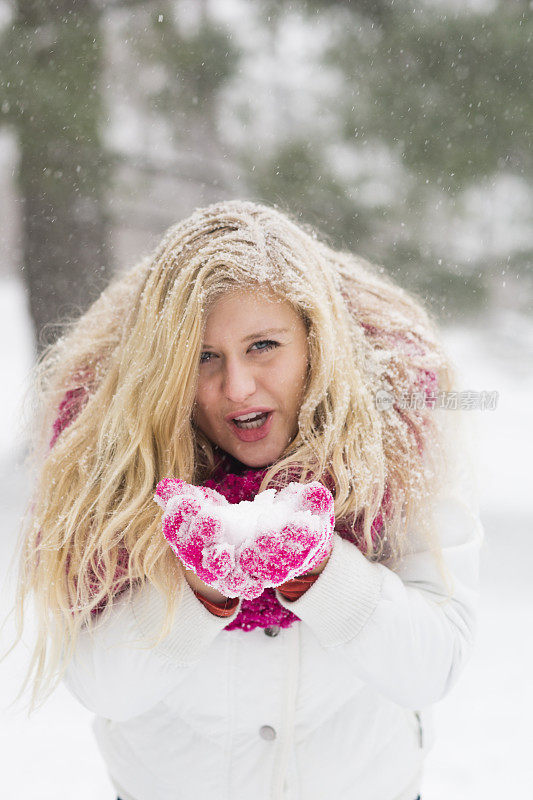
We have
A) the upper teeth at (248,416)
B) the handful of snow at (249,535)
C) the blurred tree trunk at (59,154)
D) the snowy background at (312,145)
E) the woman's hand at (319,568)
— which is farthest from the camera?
the snowy background at (312,145)

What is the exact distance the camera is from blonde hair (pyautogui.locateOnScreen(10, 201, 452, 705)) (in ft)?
3.09

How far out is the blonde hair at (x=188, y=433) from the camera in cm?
94

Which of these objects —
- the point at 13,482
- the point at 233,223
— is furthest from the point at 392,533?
the point at 13,482

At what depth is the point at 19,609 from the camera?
1.01 m

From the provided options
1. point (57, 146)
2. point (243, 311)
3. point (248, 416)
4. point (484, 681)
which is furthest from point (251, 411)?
point (57, 146)

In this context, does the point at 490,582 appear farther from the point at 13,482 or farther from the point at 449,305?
the point at 13,482

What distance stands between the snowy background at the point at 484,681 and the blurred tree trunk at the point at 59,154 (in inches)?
32.0

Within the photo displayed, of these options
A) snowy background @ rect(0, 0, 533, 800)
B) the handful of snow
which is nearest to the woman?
the handful of snow

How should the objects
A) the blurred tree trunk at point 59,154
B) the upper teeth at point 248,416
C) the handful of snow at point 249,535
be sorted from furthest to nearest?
the blurred tree trunk at point 59,154, the upper teeth at point 248,416, the handful of snow at point 249,535

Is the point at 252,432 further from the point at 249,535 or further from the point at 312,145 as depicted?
the point at 312,145

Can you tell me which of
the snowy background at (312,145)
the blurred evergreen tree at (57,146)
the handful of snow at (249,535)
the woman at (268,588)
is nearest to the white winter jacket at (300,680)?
the woman at (268,588)

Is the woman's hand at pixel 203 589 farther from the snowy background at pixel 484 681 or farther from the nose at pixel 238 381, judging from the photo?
the snowy background at pixel 484 681

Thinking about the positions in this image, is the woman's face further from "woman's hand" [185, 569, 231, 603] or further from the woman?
"woman's hand" [185, 569, 231, 603]

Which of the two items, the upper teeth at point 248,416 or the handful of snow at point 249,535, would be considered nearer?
the handful of snow at point 249,535
